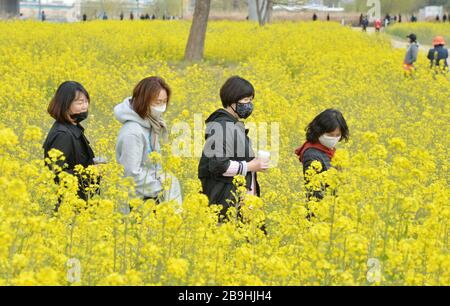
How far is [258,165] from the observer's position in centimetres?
539

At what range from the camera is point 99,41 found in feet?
73.0

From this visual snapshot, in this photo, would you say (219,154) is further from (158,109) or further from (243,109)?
(158,109)

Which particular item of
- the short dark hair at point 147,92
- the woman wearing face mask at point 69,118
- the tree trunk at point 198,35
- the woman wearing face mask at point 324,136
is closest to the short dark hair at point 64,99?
the woman wearing face mask at point 69,118

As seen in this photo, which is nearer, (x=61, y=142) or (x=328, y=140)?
(x=61, y=142)

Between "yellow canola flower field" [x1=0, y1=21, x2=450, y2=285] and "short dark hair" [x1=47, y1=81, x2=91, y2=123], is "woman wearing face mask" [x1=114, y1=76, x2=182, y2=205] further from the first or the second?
"short dark hair" [x1=47, y1=81, x2=91, y2=123]

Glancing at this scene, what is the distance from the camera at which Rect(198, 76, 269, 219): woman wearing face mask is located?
17.6 feet

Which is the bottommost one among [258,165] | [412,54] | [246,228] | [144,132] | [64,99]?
[246,228]

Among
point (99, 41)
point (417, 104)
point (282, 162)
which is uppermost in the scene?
point (99, 41)

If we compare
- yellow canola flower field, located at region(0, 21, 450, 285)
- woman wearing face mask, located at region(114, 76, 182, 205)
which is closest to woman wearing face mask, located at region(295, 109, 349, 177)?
yellow canola flower field, located at region(0, 21, 450, 285)

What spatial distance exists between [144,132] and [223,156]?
563 millimetres

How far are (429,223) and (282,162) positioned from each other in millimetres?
3684

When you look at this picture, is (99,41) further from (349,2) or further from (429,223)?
(349,2)

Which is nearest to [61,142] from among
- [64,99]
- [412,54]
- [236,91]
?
[64,99]

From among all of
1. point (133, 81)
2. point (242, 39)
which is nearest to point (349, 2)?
point (242, 39)
